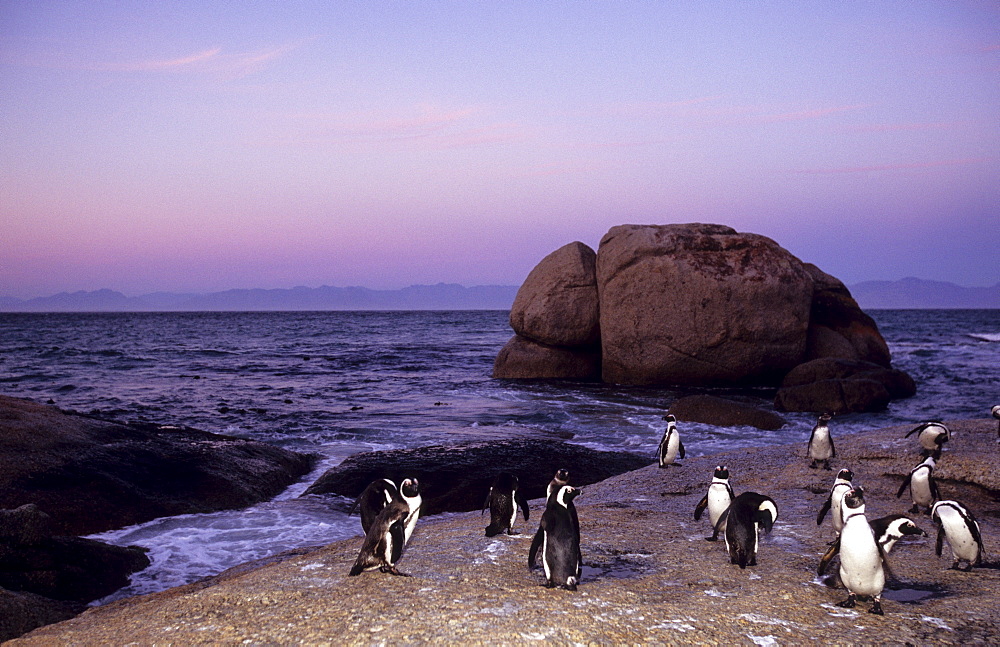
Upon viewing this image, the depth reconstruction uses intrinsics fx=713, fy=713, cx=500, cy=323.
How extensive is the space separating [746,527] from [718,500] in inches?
49.1

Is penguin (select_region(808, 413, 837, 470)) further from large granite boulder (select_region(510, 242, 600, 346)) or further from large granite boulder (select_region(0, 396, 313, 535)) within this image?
large granite boulder (select_region(510, 242, 600, 346))

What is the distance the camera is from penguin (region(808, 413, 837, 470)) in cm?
878

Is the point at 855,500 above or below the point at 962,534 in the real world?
above

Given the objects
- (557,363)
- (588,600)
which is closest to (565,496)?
(588,600)

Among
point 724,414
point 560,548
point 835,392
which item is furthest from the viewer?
point 835,392

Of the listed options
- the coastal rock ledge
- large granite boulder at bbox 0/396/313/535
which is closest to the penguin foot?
large granite boulder at bbox 0/396/313/535

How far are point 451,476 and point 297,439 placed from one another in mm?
6078

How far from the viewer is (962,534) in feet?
17.2

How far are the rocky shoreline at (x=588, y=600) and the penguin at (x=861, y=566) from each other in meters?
0.10

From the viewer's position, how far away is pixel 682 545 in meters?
5.98

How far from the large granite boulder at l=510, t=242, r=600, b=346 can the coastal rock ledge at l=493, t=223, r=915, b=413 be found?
4 centimetres

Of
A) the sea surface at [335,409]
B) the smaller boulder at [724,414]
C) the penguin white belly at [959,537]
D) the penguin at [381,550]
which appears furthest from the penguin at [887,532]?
the smaller boulder at [724,414]

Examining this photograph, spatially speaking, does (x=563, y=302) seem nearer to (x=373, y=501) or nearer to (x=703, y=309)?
(x=703, y=309)

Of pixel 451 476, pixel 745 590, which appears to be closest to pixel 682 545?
pixel 745 590
